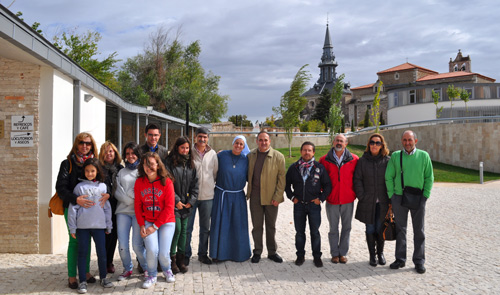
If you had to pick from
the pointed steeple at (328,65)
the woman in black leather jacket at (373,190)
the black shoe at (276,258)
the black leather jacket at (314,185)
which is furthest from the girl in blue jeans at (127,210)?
the pointed steeple at (328,65)

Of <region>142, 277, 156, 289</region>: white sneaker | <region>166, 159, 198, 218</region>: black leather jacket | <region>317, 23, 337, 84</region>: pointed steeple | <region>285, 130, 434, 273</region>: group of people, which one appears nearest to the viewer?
<region>142, 277, 156, 289</region>: white sneaker

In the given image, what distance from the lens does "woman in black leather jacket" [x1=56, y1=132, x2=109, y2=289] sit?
4.77 meters

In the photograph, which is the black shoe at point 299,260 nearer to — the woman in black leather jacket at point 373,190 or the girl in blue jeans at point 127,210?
the woman in black leather jacket at point 373,190

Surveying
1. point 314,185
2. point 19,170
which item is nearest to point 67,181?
point 19,170

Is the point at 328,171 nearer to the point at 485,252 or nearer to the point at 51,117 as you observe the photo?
the point at 485,252

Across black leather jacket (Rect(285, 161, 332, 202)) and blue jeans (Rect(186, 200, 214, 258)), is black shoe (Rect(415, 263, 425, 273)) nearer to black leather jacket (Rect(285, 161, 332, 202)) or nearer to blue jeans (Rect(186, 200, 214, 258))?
black leather jacket (Rect(285, 161, 332, 202))

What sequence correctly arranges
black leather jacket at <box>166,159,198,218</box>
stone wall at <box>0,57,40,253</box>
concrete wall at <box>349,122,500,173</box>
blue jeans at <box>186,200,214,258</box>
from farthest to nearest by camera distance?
concrete wall at <box>349,122,500,173</box>
stone wall at <box>0,57,40,253</box>
blue jeans at <box>186,200,214,258</box>
black leather jacket at <box>166,159,198,218</box>

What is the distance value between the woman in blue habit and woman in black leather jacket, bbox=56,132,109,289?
1767 millimetres

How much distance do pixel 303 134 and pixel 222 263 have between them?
32.3 m

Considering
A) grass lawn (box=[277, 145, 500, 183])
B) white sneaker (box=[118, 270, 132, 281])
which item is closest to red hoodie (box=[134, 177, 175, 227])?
white sneaker (box=[118, 270, 132, 281])

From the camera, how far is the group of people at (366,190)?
5723 mm

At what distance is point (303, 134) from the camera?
37812mm

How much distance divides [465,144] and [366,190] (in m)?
21.8

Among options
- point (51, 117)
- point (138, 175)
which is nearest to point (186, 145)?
point (138, 175)
